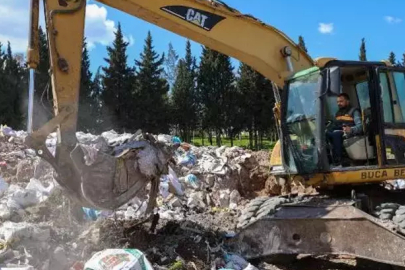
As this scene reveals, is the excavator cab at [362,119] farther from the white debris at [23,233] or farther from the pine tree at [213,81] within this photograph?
the pine tree at [213,81]

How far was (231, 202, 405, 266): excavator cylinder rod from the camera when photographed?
5.39 metres

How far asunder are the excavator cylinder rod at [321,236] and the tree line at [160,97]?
2946 centimetres

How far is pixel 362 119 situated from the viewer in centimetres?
596

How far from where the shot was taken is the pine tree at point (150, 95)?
38969 mm

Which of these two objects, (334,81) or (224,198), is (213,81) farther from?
(334,81)

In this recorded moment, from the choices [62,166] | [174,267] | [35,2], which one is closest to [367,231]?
[174,267]

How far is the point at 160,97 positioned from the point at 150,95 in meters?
0.81

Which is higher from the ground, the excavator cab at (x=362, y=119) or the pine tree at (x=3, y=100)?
the pine tree at (x=3, y=100)

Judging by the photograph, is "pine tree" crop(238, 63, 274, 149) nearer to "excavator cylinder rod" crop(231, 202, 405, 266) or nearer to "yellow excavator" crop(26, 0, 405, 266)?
"yellow excavator" crop(26, 0, 405, 266)

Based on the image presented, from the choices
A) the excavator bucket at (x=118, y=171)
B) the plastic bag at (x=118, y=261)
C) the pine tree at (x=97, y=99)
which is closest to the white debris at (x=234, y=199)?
the excavator bucket at (x=118, y=171)

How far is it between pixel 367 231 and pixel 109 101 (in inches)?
1399

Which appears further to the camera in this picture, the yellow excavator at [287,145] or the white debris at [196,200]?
the white debris at [196,200]

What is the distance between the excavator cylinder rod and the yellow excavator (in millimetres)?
11

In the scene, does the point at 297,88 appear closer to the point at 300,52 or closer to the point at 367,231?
the point at 300,52
